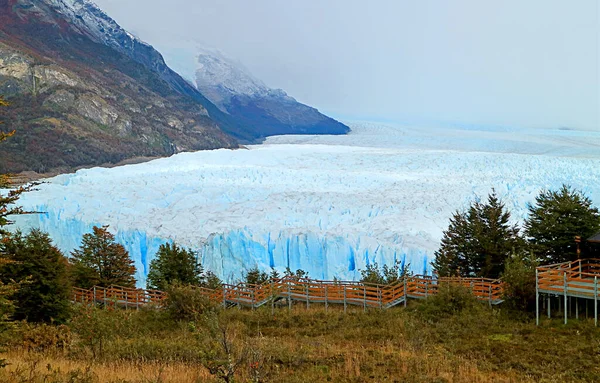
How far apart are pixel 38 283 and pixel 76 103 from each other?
68949 millimetres

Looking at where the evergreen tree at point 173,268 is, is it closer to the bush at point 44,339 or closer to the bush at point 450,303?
the bush at point 44,339

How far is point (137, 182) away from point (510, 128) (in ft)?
238

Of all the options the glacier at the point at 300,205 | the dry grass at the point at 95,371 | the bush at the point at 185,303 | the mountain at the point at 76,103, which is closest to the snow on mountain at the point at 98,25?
the mountain at the point at 76,103

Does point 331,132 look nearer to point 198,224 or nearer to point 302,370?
point 198,224

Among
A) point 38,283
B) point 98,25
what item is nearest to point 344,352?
point 38,283

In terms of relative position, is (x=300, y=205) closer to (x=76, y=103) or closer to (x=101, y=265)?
(x=101, y=265)

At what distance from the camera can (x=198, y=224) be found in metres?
31.3

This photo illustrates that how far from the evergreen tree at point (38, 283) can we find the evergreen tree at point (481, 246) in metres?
12.5

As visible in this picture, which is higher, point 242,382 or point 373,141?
point 373,141

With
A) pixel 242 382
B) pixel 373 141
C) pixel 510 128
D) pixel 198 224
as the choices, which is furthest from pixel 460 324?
pixel 510 128

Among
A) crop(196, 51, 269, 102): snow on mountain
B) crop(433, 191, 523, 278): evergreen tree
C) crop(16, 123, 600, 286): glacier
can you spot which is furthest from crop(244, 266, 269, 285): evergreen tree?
crop(196, 51, 269, 102): snow on mountain

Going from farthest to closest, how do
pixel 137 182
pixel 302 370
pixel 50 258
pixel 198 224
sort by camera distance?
pixel 137 182
pixel 198 224
pixel 50 258
pixel 302 370

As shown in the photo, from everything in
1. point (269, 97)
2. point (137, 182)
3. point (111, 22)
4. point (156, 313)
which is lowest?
point (156, 313)

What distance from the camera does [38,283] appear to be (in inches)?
555
